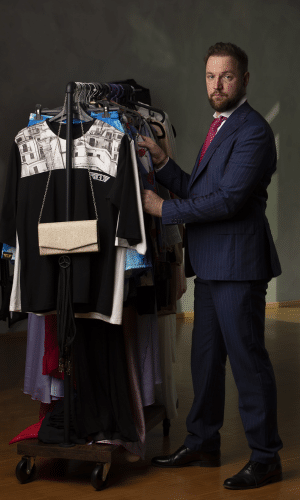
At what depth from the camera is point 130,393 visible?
8.57 ft

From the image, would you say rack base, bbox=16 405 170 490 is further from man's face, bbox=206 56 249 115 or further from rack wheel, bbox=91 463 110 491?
man's face, bbox=206 56 249 115

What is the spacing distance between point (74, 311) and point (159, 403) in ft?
2.99

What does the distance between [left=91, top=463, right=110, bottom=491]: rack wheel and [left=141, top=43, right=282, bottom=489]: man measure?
0.48 meters

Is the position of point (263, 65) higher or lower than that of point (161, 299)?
higher

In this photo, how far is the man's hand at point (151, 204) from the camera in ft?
7.93

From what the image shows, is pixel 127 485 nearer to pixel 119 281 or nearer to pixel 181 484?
pixel 181 484

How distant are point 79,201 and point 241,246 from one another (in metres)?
0.66

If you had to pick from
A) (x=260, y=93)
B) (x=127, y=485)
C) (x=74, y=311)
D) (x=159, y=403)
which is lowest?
(x=127, y=485)

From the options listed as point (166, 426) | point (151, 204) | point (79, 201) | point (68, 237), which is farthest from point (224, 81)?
point (166, 426)

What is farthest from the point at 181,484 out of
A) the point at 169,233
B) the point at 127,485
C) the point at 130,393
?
the point at 169,233

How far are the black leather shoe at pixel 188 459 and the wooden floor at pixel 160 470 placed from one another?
0.03 m

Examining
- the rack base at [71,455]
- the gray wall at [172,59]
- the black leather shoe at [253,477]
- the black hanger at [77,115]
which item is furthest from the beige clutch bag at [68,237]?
the gray wall at [172,59]

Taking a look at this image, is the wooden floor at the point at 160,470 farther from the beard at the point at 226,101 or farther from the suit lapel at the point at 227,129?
the beard at the point at 226,101

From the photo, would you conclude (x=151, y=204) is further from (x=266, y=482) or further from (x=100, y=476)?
(x=266, y=482)
